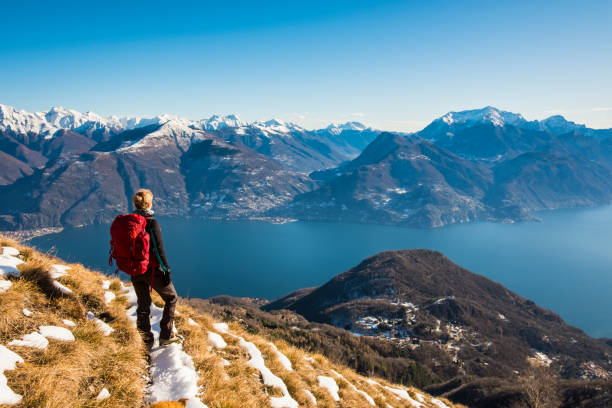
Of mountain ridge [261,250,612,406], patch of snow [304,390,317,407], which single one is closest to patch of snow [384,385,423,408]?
patch of snow [304,390,317,407]

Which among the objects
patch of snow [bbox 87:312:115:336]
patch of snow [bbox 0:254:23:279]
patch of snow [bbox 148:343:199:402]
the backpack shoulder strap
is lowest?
patch of snow [bbox 148:343:199:402]

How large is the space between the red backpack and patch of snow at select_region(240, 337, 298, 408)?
4331 millimetres

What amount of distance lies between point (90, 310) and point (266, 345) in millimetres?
5562

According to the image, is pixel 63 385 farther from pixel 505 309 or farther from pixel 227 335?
pixel 505 309

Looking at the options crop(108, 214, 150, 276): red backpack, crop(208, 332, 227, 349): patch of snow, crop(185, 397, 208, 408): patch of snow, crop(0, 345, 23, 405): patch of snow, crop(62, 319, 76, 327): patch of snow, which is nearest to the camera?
crop(0, 345, 23, 405): patch of snow

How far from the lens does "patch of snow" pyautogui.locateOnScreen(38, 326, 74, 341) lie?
257 inches

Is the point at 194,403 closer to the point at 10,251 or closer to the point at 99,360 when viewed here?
the point at 99,360

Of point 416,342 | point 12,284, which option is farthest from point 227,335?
point 416,342

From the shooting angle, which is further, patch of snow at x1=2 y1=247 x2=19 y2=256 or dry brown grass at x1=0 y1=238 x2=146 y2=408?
patch of snow at x1=2 y1=247 x2=19 y2=256

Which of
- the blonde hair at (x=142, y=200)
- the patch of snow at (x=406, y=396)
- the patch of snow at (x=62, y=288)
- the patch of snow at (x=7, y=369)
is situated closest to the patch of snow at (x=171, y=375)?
the patch of snow at (x=7, y=369)

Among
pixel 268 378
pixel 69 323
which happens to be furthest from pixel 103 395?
pixel 268 378

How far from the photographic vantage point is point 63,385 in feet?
16.9

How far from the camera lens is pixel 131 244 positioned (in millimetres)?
7148

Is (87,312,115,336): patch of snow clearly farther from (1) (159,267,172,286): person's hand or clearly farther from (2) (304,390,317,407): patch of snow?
(2) (304,390,317,407): patch of snow
